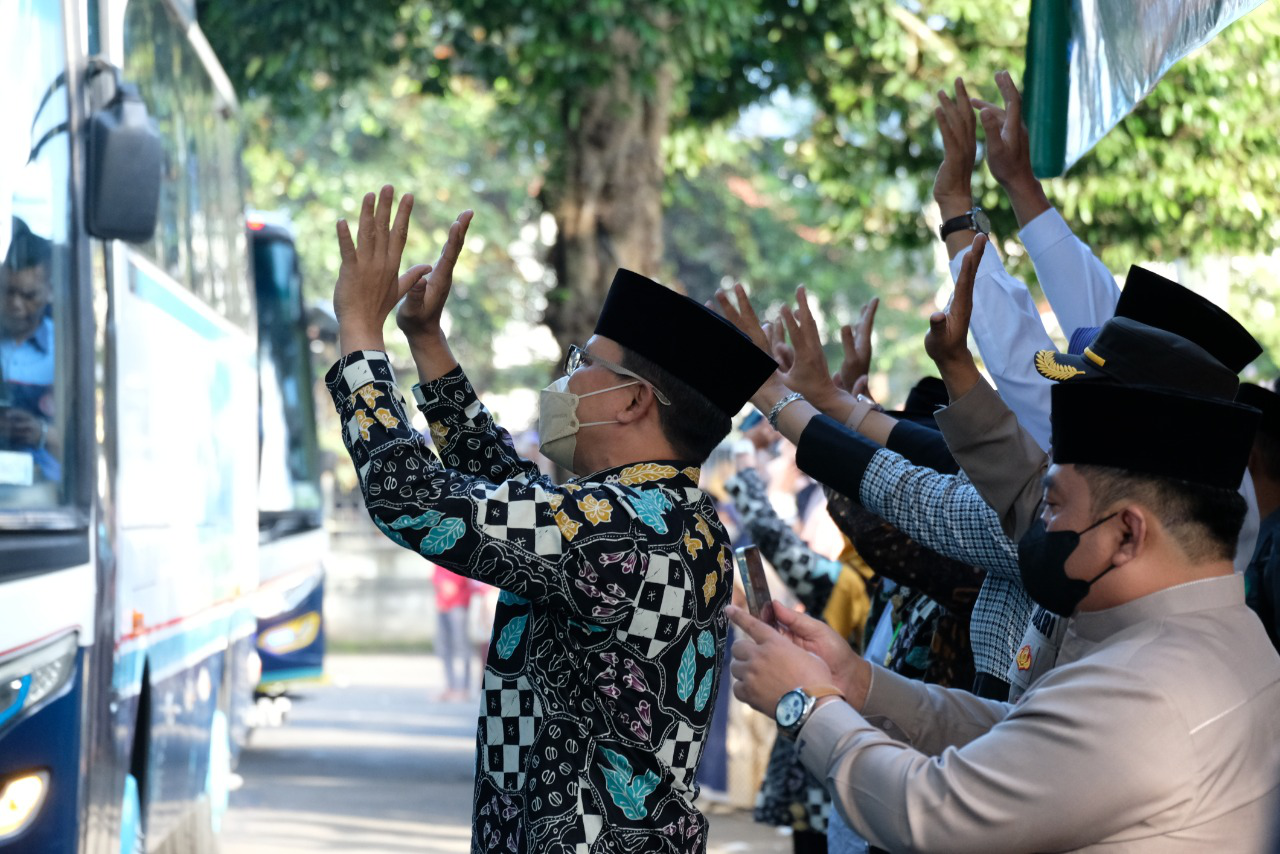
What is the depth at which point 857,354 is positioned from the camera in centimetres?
461

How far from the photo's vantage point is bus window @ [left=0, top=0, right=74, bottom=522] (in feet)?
14.0

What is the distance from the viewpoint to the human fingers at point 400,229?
123 inches

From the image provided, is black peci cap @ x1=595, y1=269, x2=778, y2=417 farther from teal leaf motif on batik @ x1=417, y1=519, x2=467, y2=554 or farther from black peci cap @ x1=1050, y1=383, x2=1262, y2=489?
black peci cap @ x1=1050, y1=383, x2=1262, y2=489

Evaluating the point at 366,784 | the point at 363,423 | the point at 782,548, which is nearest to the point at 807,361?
the point at 363,423

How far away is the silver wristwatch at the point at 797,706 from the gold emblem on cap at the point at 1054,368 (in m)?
0.71

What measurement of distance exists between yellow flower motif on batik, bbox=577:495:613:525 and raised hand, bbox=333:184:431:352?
48 centimetres

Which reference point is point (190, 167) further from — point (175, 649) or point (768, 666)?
point (768, 666)

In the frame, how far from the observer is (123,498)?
5129mm

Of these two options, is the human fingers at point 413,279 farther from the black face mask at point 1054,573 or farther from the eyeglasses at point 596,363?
the black face mask at point 1054,573

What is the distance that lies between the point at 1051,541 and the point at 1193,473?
227 mm

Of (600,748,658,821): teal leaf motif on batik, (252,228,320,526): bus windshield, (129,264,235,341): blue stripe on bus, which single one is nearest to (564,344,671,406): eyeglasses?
(600,748,658,821): teal leaf motif on batik

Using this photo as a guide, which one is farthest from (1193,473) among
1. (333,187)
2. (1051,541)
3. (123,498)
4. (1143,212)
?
(333,187)

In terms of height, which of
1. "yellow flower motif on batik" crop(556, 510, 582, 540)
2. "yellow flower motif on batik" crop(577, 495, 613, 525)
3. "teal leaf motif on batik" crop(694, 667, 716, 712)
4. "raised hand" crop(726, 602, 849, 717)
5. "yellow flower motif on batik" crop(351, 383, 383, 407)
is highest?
"yellow flower motif on batik" crop(351, 383, 383, 407)

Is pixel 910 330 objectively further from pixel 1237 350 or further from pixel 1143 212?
pixel 1237 350
